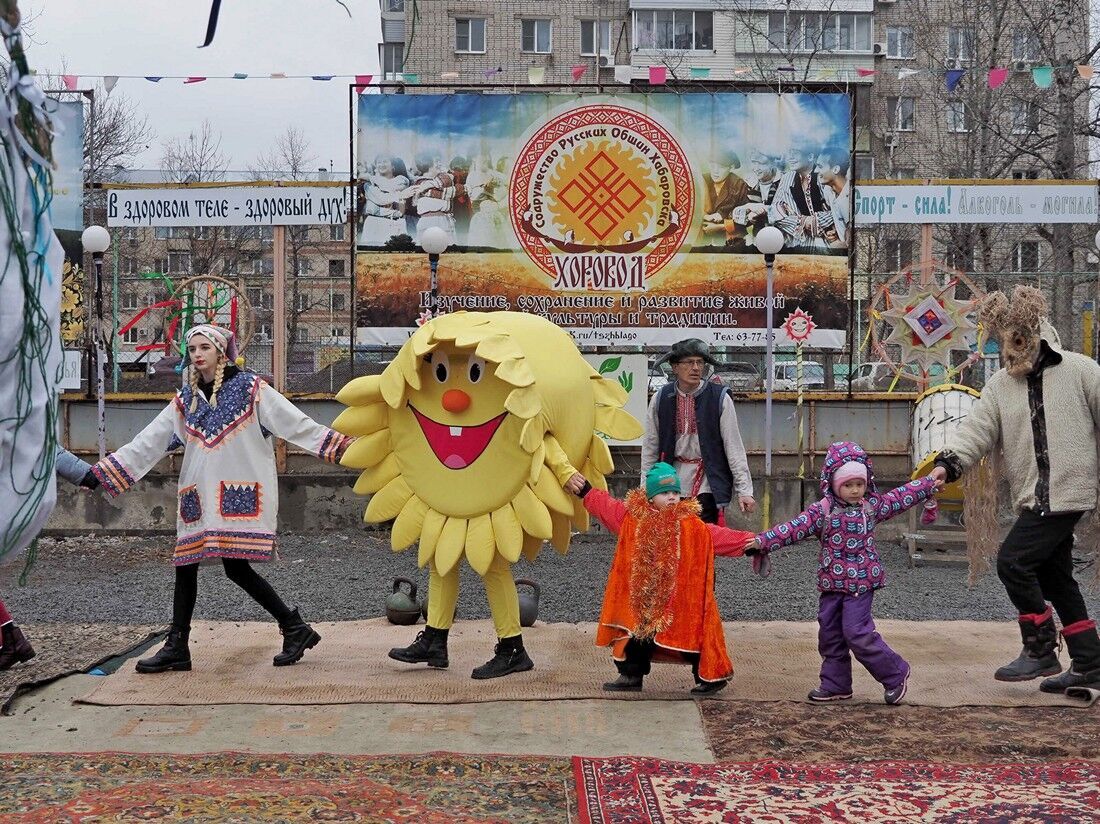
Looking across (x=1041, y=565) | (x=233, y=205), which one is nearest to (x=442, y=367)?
(x=1041, y=565)

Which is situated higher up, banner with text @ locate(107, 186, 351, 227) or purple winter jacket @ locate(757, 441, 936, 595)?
banner with text @ locate(107, 186, 351, 227)

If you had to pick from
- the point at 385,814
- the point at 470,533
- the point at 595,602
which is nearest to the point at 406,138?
the point at 595,602

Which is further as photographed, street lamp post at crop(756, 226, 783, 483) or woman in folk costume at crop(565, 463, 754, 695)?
street lamp post at crop(756, 226, 783, 483)

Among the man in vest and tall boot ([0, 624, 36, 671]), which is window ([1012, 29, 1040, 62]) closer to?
the man in vest

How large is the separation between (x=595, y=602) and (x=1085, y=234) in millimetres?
13417

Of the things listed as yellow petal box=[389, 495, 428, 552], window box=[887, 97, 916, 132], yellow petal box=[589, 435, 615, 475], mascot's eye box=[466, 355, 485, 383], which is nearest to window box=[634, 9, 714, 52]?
Answer: window box=[887, 97, 916, 132]

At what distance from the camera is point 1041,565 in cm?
547

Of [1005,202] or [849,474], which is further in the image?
[1005,202]

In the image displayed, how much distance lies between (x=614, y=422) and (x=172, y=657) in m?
2.25

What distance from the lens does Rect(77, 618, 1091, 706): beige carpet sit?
539cm

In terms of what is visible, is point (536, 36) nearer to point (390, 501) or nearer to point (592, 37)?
point (592, 37)

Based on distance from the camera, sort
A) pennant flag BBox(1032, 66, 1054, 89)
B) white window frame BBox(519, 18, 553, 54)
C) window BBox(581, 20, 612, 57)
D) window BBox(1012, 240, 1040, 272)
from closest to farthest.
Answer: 1. pennant flag BBox(1032, 66, 1054, 89)
2. window BBox(1012, 240, 1040, 272)
3. white window frame BBox(519, 18, 553, 54)
4. window BBox(581, 20, 612, 57)

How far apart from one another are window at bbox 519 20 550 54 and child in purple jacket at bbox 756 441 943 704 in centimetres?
2560

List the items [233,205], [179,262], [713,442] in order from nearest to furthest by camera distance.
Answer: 1. [713,442]
2. [233,205]
3. [179,262]
